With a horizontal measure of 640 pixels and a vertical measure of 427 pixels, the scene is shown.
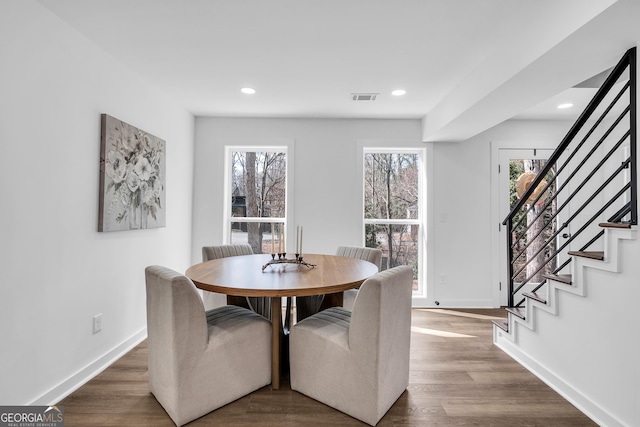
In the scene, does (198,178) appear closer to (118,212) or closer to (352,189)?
(118,212)

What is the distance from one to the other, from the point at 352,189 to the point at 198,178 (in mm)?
1930

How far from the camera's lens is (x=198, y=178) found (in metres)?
3.94

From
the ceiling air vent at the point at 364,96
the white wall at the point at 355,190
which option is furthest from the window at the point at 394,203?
the ceiling air vent at the point at 364,96

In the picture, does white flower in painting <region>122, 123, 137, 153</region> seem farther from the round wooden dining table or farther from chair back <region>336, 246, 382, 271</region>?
chair back <region>336, 246, 382, 271</region>

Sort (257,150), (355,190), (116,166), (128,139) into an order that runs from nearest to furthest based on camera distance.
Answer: (116,166) < (128,139) < (355,190) < (257,150)

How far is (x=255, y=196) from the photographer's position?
4.11m

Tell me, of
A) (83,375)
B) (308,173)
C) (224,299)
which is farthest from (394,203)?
(83,375)

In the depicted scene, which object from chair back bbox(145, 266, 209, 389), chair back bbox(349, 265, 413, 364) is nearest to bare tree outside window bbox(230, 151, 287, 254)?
chair back bbox(145, 266, 209, 389)

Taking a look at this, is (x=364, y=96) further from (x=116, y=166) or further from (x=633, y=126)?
(x=116, y=166)

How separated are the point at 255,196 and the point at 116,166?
5.97 ft

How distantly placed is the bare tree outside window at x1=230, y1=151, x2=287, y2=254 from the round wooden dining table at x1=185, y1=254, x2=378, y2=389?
1456 mm

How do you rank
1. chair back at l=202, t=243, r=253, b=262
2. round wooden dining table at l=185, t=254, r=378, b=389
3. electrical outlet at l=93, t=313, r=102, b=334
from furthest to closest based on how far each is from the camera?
chair back at l=202, t=243, r=253, b=262 → electrical outlet at l=93, t=313, r=102, b=334 → round wooden dining table at l=185, t=254, r=378, b=389

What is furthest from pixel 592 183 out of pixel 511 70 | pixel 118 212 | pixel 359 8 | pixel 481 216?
pixel 118 212

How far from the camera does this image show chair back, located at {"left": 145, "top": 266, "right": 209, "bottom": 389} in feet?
5.43
